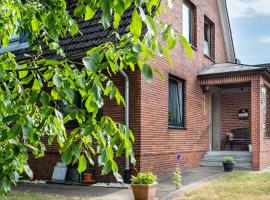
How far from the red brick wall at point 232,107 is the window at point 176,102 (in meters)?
4.93

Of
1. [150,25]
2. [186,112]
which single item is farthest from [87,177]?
[150,25]

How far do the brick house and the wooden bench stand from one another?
0.05 meters

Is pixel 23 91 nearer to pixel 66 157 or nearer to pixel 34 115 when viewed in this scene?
pixel 34 115

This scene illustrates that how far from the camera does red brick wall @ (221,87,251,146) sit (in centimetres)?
1780

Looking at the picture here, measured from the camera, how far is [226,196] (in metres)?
8.57

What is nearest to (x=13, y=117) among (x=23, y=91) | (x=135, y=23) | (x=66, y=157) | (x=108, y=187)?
(x=66, y=157)

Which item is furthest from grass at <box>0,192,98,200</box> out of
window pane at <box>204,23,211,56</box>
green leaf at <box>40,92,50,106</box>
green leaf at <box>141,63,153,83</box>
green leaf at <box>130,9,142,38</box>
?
window pane at <box>204,23,211,56</box>

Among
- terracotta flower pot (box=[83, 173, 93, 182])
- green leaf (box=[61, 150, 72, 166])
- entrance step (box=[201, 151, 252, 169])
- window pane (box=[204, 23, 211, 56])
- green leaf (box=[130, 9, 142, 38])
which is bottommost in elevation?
terracotta flower pot (box=[83, 173, 93, 182])

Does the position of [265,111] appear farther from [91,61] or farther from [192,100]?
[91,61]

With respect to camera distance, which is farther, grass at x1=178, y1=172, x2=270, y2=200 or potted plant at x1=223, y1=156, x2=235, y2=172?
potted plant at x1=223, y1=156, x2=235, y2=172

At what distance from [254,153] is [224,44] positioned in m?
6.78

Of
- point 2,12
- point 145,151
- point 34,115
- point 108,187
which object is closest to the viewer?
point 34,115

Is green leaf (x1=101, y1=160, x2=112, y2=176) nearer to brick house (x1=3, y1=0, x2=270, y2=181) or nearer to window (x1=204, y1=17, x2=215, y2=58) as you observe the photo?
brick house (x1=3, y1=0, x2=270, y2=181)

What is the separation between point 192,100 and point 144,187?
647 centimetres
